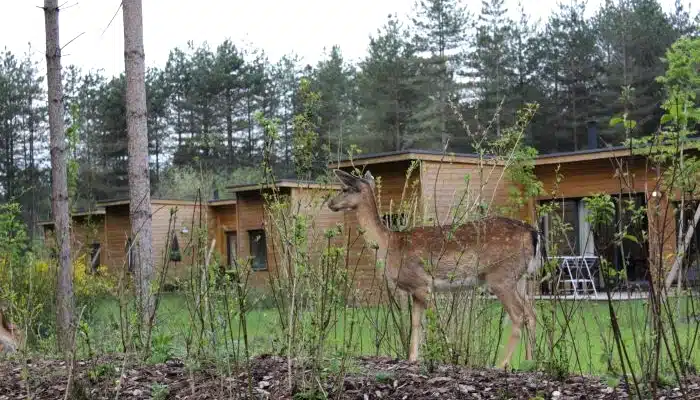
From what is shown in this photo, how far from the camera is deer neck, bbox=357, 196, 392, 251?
25.9ft

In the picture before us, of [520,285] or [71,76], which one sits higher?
[71,76]

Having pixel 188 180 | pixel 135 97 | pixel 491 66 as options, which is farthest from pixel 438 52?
pixel 135 97

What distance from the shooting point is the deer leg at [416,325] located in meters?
6.46

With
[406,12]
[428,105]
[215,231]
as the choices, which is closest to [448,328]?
[215,231]

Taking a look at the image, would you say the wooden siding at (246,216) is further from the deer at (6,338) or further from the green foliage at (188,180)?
the deer at (6,338)

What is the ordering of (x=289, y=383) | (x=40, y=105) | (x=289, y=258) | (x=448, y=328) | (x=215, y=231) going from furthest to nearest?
(x=40, y=105) < (x=215, y=231) < (x=448, y=328) < (x=289, y=258) < (x=289, y=383)

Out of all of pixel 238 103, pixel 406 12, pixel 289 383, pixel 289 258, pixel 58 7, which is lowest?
pixel 289 383

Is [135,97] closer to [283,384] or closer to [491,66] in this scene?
[283,384]

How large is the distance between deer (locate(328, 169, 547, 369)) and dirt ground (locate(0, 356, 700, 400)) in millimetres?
1528

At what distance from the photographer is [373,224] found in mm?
7969

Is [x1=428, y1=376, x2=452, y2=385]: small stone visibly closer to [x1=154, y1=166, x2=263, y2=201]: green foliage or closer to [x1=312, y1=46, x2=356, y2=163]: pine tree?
[x1=154, y1=166, x2=263, y2=201]: green foliage

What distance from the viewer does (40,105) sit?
5253cm

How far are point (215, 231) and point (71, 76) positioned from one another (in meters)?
23.1

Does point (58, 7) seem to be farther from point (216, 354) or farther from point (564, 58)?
point (564, 58)
